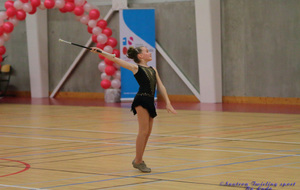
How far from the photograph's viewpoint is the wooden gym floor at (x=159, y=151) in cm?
591

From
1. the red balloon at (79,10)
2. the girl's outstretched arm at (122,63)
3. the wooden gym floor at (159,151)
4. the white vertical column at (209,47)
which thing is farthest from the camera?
the red balloon at (79,10)

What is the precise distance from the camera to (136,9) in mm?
18578

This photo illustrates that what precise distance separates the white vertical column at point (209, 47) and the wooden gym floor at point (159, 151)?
3243mm

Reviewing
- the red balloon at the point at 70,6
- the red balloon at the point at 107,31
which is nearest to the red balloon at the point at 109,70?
the red balloon at the point at 107,31

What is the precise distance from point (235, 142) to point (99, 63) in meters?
11.9

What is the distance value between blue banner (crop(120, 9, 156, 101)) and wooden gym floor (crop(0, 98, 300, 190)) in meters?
4.44

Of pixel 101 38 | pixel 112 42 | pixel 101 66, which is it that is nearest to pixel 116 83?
pixel 101 66

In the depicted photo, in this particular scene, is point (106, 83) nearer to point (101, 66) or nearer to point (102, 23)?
point (101, 66)

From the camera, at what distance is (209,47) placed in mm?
17469

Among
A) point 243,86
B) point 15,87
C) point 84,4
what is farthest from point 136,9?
point 15,87

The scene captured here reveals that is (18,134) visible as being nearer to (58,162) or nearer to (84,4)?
(58,162)

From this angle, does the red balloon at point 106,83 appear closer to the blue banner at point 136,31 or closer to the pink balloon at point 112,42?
the blue banner at point 136,31

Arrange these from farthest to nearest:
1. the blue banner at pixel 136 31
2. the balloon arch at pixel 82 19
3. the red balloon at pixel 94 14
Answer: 1. the red balloon at pixel 94 14
2. the balloon arch at pixel 82 19
3. the blue banner at pixel 136 31

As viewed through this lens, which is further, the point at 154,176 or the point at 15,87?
the point at 15,87
